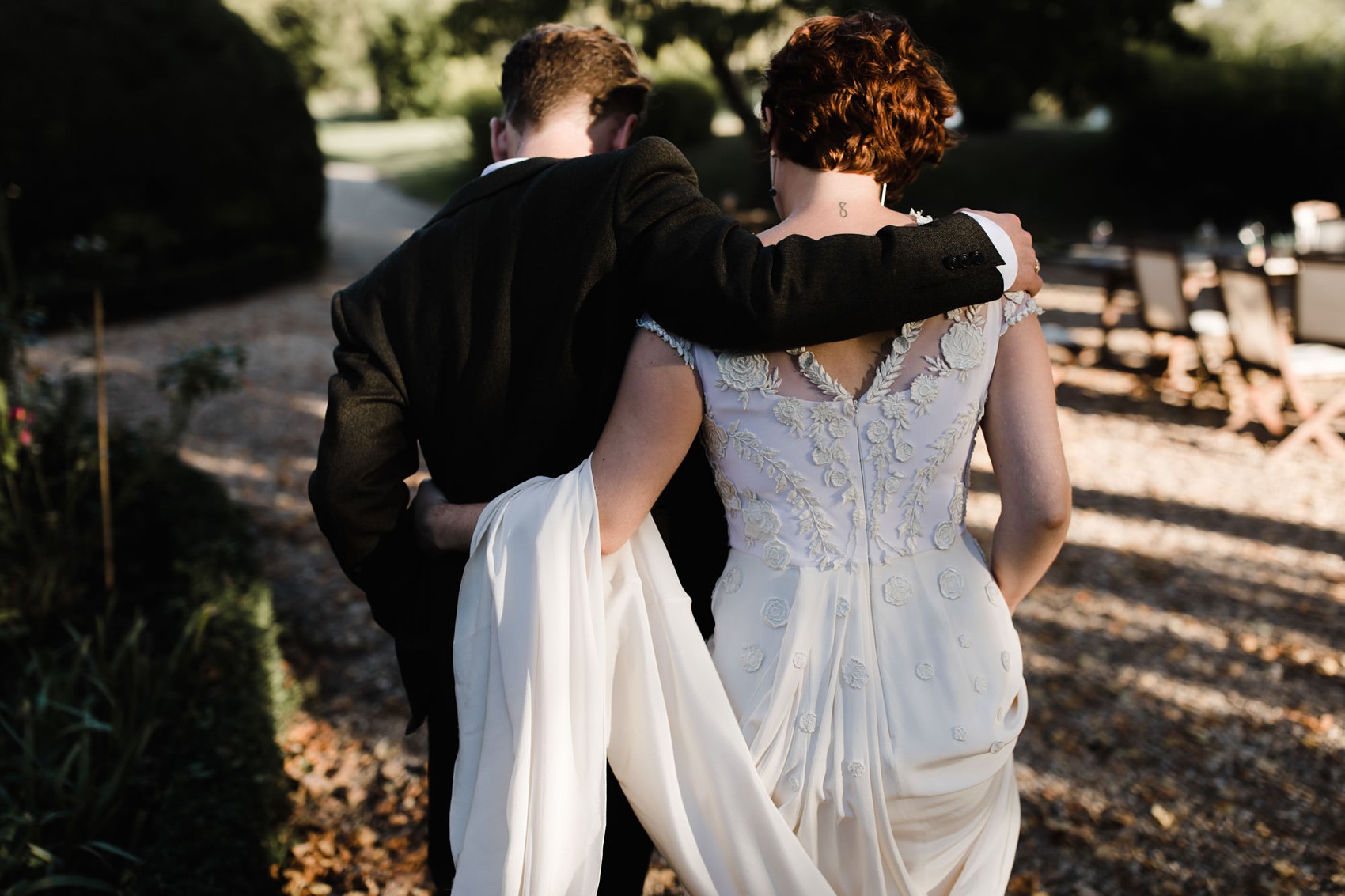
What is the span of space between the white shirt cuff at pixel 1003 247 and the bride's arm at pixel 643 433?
19.6 inches

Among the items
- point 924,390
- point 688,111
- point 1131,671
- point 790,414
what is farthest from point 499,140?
point 688,111

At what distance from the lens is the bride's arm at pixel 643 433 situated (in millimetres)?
1637

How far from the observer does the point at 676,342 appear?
1.63 metres

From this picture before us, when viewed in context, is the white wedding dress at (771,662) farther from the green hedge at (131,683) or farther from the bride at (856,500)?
the green hedge at (131,683)

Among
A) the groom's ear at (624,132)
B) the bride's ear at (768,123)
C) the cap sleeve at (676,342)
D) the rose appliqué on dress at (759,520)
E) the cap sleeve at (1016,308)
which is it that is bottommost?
the rose appliqué on dress at (759,520)

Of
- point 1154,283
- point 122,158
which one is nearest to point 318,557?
point 1154,283

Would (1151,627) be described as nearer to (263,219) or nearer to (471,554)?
(471,554)

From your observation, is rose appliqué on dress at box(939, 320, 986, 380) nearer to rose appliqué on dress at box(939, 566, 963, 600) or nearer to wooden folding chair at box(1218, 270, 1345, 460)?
rose appliqué on dress at box(939, 566, 963, 600)

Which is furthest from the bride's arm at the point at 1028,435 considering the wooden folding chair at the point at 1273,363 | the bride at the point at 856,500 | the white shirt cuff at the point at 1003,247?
the wooden folding chair at the point at 1273,363

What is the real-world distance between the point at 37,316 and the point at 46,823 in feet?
6.89

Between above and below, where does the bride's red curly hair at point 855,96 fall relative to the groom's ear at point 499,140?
above

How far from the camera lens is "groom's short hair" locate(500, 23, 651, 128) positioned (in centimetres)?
184

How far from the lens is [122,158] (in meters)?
10.2

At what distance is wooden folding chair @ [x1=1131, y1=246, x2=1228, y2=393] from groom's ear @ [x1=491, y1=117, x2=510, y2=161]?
6740 millimetres
